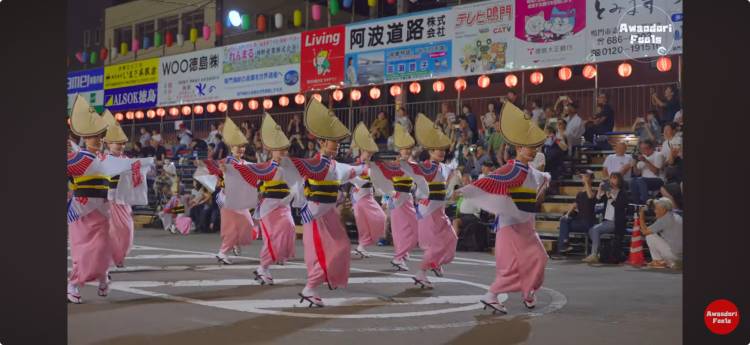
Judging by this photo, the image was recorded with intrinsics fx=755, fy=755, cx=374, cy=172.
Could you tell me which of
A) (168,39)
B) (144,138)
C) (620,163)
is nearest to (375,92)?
(620,163)

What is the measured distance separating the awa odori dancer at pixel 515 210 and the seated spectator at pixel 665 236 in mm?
4873

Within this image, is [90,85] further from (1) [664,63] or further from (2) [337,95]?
(1) [664,63]

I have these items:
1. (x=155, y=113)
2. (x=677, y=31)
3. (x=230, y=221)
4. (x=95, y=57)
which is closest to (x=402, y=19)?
(x=677, y=31)

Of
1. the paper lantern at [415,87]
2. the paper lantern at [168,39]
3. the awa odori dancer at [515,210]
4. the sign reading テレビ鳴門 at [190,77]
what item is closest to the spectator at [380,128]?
the paper lantern at [415,87]

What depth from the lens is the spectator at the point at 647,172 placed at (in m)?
12.7

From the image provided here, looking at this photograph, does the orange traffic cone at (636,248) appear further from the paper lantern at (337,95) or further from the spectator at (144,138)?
the spectator at (144,138)

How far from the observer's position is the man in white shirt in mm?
13180

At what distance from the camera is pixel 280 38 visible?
1970cm

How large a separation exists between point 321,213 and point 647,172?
747cm

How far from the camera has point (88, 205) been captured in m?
7.62

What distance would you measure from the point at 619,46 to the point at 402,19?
5135 millimetres

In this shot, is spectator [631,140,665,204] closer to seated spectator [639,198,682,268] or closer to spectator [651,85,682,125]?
spectator [651,85,682,125]
